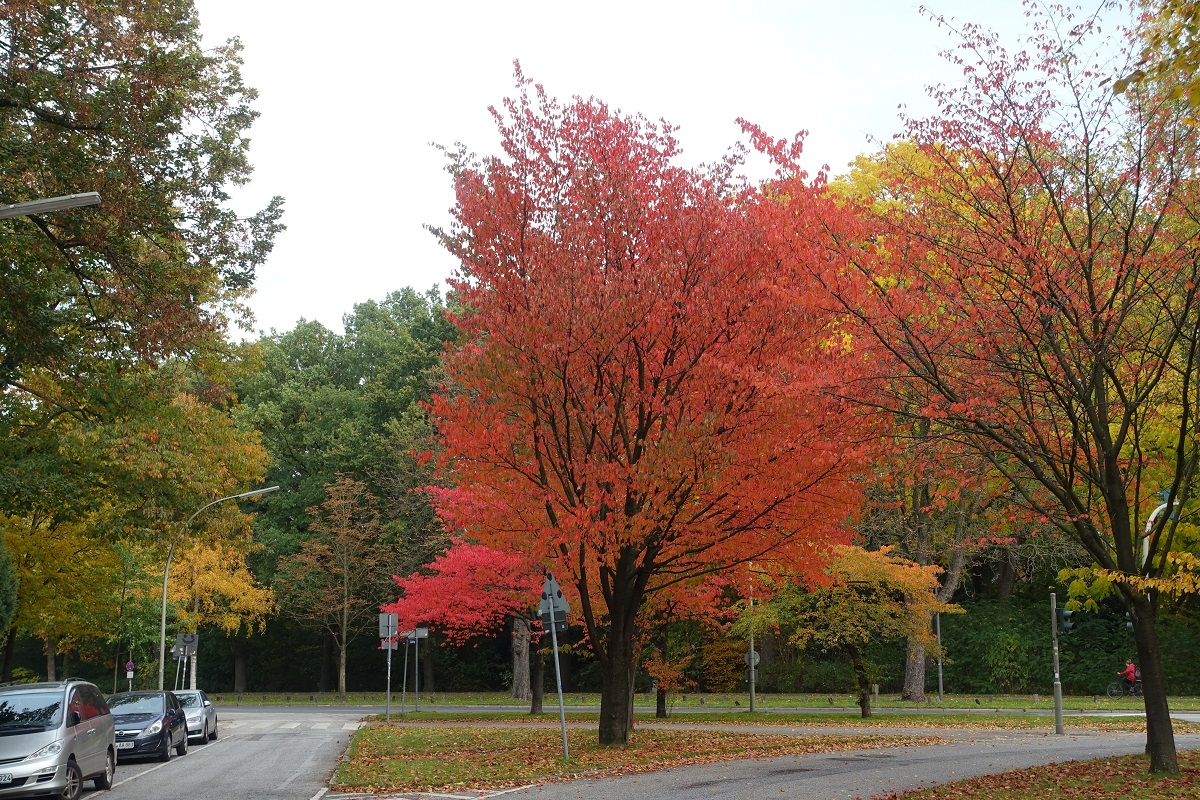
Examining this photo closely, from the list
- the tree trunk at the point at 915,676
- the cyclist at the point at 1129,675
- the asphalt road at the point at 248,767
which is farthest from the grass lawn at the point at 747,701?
the asphalt road at the point at 248,767

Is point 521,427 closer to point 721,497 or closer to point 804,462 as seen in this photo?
point 721,497

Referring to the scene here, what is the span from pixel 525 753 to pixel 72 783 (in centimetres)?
737

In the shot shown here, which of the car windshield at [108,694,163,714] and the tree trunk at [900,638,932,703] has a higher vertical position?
the car windshield at [108,694,163,714]

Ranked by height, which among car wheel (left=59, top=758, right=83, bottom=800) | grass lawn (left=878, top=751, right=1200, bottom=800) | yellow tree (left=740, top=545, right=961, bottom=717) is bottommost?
car wheel (left=59, top=758, right=83, bottom=800)

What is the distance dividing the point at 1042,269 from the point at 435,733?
17988 millimetres

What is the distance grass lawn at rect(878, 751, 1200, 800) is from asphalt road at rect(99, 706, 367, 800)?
8065 mm

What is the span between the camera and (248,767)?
17828mm

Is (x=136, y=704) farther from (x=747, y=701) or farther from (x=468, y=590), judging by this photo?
(x=747, y=701)

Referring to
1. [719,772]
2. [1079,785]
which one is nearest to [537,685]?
[719,772]

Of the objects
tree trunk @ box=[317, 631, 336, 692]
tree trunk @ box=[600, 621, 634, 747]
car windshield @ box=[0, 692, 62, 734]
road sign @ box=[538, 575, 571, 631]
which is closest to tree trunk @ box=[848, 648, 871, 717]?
tree trunk @ box=[600, 621, 634, 747]

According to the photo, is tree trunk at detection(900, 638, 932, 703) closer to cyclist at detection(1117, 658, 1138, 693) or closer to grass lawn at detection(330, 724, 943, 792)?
cyclist at detection(1117, 658, 1138, 693)

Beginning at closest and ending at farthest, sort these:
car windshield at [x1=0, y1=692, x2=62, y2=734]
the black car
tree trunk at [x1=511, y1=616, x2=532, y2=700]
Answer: car windshield at [x1=0, y1=692, x2=62, y2=734]
the black car
tree trunk at [x1=511, y1=616, x2=532, y2=700]

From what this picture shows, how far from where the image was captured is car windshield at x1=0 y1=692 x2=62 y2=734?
1352 centimetres

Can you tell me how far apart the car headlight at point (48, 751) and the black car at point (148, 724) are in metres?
6.23
